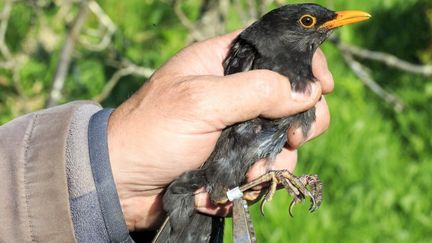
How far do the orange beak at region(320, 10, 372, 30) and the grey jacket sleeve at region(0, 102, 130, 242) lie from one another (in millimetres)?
1148

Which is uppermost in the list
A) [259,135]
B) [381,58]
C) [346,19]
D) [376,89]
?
[346,19]

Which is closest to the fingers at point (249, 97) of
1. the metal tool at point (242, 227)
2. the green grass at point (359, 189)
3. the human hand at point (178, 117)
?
the human hand at point (178, 117)

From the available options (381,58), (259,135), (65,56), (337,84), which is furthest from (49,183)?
(337,84)

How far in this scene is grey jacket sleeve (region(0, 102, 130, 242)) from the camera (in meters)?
2.63

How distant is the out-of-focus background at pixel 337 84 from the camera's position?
4824mm

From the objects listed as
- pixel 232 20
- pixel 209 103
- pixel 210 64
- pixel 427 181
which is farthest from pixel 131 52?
pixel 209 103

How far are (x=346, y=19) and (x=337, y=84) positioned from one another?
2.93m

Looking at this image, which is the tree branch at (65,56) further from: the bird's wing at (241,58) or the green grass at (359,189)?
the bird's wing at (241,58)

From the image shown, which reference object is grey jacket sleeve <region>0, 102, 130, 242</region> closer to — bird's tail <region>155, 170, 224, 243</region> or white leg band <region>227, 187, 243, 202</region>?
bird's tail <region>155, 170, 224, 243</region>

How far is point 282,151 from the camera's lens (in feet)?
11.1

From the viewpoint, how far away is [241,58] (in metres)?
3.21

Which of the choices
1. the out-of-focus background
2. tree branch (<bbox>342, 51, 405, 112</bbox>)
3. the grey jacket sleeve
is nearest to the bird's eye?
the grey jacket sleeve

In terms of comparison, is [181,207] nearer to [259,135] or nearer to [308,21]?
[259,135]

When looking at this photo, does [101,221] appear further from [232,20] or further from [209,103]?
[232,20]
